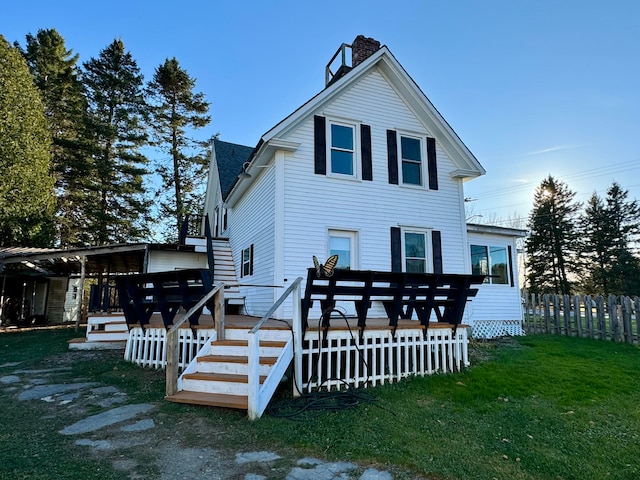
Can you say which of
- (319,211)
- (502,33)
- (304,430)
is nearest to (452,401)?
(304,430)

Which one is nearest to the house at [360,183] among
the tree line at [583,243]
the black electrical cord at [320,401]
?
the black electrical cord at [320,401]

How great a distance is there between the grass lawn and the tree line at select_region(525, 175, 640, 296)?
90.9ft

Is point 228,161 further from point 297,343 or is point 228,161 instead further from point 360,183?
point 297,343

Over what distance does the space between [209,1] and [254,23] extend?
1.64m

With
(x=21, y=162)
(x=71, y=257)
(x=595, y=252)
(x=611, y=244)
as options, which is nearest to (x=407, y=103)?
(x=71, y=257)

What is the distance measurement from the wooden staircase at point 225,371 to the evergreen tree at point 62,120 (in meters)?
22.0

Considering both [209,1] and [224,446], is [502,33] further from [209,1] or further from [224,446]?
[224,446]

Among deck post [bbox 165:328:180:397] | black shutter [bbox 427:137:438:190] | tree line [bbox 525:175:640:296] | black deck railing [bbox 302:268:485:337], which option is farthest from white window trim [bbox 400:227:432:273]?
tree line [bbox 525:175:640:296]

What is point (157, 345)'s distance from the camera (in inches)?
259

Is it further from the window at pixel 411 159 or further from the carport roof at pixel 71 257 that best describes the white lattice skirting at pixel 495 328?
the carport roof at pixel 71 257

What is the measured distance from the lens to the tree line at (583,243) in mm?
30094

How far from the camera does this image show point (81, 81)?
80.8 ft

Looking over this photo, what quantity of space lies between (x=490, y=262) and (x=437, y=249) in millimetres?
3707

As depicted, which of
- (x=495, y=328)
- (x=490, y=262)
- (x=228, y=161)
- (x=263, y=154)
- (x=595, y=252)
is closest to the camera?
(x=263, y=154)
